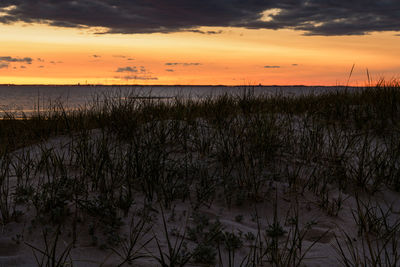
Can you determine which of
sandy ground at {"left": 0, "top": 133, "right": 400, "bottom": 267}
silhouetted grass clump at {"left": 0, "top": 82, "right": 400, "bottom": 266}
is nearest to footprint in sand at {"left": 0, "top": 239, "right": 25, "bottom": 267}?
sandy ground at {"left": 0, "top": 133, "right": 400, "bottom": 267}

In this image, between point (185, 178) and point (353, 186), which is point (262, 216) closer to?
point (185, 178)

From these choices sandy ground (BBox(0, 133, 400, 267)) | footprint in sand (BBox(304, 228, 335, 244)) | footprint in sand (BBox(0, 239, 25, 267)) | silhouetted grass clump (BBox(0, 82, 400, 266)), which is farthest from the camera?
footprint in sand (BBox(304, 228, 335, 244))

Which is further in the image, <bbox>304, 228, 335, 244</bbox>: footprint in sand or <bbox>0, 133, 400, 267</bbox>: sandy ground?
<bbox>304, 228, 335, 244</bbox>: footprint in sand

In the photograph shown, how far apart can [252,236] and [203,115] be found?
386 cm

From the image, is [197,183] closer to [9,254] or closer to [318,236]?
[318,236]

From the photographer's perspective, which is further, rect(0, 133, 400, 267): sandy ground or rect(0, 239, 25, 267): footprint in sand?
rect(0, 133, 400, 267): sandy ground

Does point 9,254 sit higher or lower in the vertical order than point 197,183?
lower

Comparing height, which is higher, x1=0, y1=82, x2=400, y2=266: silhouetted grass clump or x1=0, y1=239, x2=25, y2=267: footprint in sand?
x1=0, y1=82, x2=400, y2=266: silhouetted grass clump

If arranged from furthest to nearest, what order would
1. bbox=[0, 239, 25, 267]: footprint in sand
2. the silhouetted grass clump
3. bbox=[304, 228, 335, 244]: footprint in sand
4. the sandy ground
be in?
bbox=[304, 228, 335, 244]: footprint in sand → the silhouetted grass clump → the sandy ground → bbox=[0, 239, 25, 267]: footprint in sand

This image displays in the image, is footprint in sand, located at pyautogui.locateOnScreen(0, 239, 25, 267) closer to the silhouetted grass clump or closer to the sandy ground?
the sandy ground

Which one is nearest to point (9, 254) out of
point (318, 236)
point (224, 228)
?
point (224, 228)

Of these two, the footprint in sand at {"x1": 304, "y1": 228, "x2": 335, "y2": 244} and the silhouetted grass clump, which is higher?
the silhouetted grass clump

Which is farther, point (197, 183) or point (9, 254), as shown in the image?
point (197, 183)

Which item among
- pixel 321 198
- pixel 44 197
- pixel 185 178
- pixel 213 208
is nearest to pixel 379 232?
pixel 321 198
